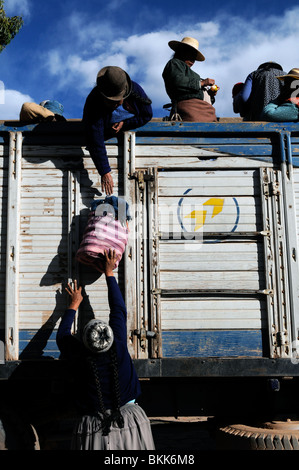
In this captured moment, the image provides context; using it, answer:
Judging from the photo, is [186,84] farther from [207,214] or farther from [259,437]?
[259,437]

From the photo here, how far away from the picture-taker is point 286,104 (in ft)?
15.0

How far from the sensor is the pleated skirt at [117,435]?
3.37m

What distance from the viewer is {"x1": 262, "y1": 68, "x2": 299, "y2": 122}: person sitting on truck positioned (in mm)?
4465

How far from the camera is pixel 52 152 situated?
4.23 m

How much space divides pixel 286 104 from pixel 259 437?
3.14 m

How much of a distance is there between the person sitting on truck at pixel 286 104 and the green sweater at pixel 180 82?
32.9 inches

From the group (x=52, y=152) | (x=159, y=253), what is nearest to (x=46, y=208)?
(x=52, y=152)

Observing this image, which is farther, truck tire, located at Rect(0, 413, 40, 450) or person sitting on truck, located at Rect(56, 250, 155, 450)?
truck tire, located at Rect(0, 413, 40, 450)

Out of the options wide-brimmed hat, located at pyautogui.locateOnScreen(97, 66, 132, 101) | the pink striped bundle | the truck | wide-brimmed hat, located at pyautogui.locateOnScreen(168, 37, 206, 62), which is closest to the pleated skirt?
the truck

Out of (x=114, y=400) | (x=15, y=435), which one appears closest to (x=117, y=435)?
(x=114, y=400)

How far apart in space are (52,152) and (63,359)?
1.88 m

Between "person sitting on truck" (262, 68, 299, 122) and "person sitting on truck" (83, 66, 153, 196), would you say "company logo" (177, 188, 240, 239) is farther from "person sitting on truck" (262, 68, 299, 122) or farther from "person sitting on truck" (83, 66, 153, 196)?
"person sitting on truck" (262, 68, 299, 122)

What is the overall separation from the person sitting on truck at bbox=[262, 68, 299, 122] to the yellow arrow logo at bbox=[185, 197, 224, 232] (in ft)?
3.54

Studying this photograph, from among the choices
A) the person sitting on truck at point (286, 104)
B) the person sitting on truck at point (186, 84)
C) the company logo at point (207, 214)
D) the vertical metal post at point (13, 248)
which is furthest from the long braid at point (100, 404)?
the person sitting on truck at point (286, 104)
